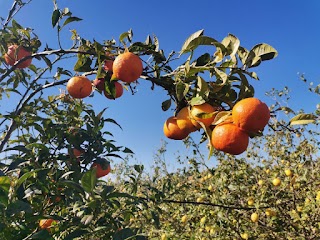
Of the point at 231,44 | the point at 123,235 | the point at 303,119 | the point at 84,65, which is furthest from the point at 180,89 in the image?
the point at 84,65

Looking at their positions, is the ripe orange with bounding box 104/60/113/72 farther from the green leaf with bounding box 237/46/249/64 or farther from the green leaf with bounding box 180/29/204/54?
the green leaf with bounding box 237/46/249/64

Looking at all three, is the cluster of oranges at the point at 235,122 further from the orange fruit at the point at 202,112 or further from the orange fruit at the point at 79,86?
the orange fruit at the point at 79,86

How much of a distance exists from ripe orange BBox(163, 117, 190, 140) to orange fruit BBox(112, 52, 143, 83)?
24 cm

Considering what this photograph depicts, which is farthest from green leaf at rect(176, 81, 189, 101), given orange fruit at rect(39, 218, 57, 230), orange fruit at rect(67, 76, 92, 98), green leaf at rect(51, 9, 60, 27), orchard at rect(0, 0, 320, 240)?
green leaf at rect(51, 9, 60, 27)

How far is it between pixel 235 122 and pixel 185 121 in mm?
188

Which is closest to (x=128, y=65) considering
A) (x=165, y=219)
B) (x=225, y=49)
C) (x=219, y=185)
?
(x=225, y=49)

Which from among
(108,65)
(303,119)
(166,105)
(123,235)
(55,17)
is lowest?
(123,235)

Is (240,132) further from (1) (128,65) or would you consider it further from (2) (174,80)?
(1) (128,65)

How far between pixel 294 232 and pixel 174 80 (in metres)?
2.69

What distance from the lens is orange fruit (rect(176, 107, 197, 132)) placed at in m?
1.06

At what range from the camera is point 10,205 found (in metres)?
1.01

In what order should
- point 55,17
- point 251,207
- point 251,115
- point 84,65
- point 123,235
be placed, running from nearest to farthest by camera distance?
1. point 251,115
2. point 123,235
3. point 84,65
4. point 55,17
5. point 251,207

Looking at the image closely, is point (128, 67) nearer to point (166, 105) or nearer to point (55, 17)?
point (166, 105)

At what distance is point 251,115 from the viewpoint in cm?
89
